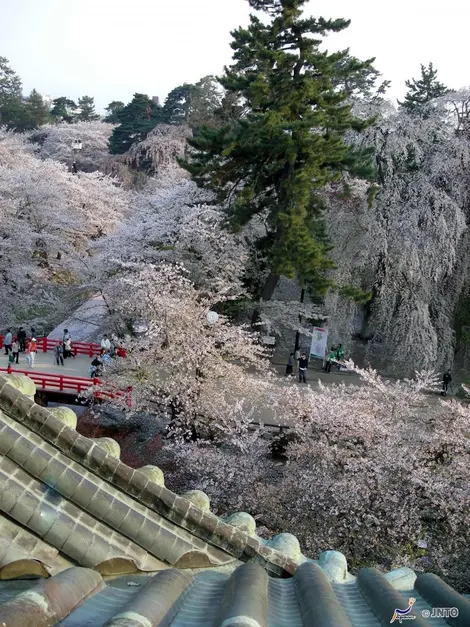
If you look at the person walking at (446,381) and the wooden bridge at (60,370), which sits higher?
the person walking at (446,381)

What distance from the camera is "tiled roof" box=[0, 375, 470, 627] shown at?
288 centimetres

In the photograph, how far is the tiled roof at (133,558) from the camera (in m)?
2.88

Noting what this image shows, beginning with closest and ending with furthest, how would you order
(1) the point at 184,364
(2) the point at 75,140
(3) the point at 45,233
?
(1) the point at 184,364, (3) the point at 45,233, (2) the point at 75,140

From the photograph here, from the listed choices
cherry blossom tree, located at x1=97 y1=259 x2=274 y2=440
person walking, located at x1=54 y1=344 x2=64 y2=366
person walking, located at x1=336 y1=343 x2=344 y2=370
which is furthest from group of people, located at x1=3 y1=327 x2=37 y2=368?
person walking, located at x1=336 y1=343 x2=344 y2=370

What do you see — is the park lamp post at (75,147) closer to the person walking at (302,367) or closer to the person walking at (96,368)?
the person walking at (96,368)

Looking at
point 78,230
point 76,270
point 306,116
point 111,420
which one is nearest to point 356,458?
point 111,420

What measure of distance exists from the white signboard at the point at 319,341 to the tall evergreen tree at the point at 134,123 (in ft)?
131

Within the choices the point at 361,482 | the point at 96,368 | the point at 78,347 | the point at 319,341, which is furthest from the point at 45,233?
the point at 361,482

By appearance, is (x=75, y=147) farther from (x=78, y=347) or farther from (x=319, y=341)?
(x=319, y=341)

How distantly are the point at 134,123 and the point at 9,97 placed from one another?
22036 mm

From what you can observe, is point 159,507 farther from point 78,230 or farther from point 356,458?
point 78,230

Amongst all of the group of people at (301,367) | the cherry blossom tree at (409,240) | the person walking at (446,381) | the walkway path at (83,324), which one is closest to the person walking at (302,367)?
the group of people at (301,367)

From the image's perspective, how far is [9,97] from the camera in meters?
67.1

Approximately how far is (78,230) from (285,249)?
1678 centimetres
